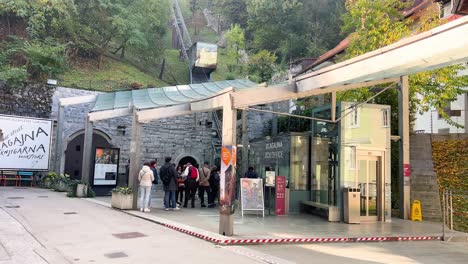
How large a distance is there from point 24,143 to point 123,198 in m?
8.68

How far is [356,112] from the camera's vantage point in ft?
42.8

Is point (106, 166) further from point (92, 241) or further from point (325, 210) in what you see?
point (92, 241)

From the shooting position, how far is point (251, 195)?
12445mm

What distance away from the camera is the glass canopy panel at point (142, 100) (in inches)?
555

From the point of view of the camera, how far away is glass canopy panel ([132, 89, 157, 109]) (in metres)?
14.1

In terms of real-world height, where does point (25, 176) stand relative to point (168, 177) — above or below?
below

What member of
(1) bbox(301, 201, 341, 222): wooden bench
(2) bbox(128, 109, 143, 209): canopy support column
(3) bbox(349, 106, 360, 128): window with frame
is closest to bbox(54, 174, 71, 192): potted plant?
(2) bbox(128, 109, 143, 209): canopy support column

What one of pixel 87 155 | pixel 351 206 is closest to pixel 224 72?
pixel 87 155

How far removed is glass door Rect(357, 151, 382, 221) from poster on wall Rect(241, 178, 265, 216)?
3.21 m

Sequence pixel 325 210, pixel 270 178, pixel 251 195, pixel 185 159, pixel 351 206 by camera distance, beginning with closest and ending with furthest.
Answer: pixel 351 206, pixel 251 195, pixel 325 210, pixel 270 178, pixel 185 159

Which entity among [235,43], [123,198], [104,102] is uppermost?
[235,43]

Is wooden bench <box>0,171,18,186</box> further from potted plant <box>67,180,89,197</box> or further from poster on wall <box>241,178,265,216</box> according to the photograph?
poster on wall <box>241,178,265,216</box>

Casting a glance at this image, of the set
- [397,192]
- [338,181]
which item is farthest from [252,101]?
[397,192]

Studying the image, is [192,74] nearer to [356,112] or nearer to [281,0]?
[281,0]
